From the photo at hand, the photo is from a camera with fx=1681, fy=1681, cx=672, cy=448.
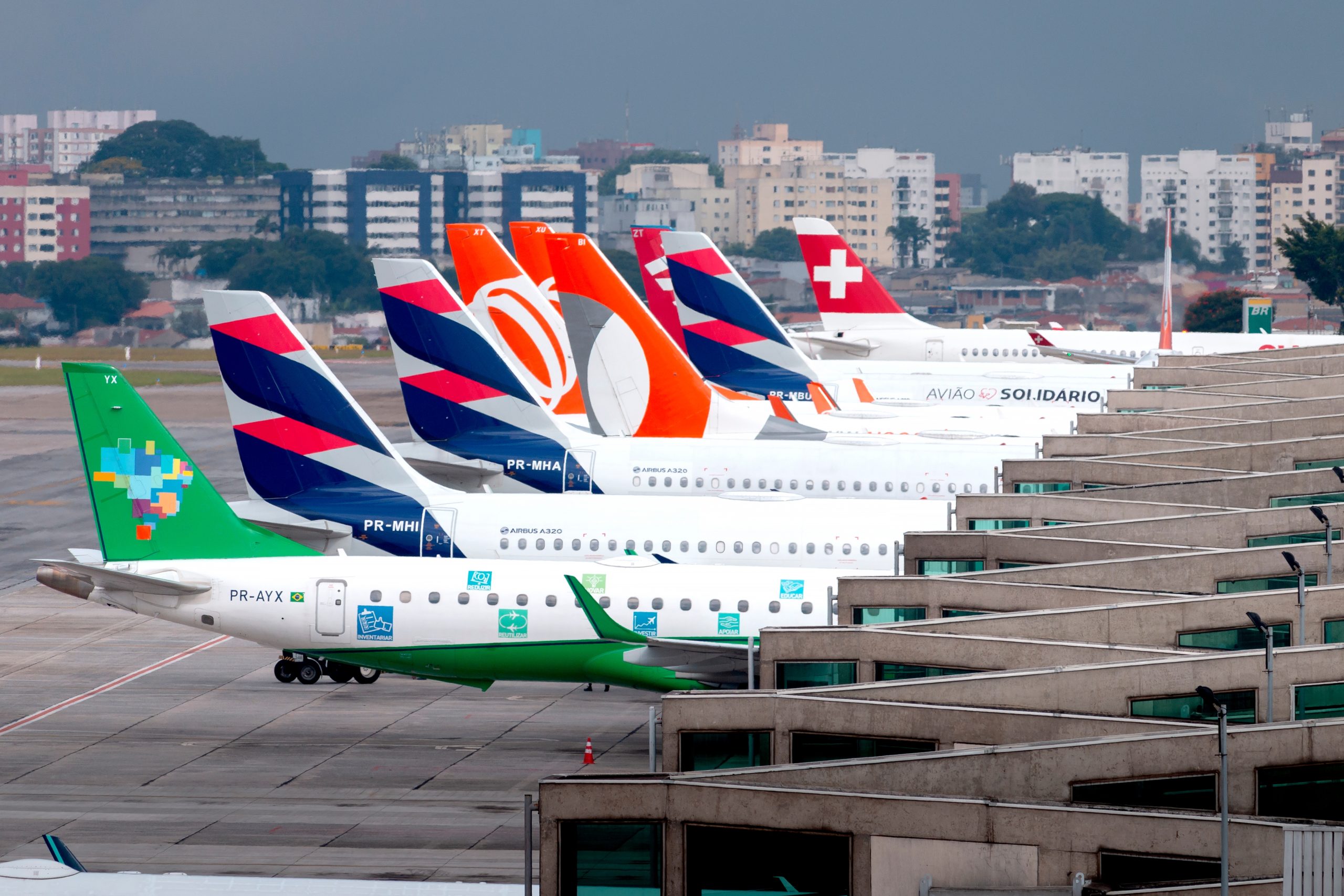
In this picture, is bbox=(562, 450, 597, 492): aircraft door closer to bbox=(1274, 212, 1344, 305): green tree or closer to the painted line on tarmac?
the painted line on tarmac

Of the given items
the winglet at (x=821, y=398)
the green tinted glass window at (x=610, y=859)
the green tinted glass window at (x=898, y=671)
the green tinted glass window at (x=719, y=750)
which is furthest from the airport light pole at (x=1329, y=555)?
the winglet at (x=821, y=398)

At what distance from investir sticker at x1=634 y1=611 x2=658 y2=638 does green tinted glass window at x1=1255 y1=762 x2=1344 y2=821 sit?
17762mm

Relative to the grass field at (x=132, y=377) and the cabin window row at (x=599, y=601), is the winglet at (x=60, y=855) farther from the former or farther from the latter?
the grass field at (x=132, y=377)

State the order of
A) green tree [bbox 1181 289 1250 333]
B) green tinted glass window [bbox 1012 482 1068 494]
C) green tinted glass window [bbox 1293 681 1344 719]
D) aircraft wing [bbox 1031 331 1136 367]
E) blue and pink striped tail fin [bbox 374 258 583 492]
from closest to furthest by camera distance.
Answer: green tinted glass window [bbox 1293 681 1344 719] < green tinted glass window [bbox 1012 482 1068 494] < blue and pink striped tail fin [bbox 374 258 583 492] < aircraft wing [bbox 1031 331 1136 367] < green tree [bbox 1181 289 1250 333]

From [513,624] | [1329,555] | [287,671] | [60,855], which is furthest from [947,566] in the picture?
[287,671]

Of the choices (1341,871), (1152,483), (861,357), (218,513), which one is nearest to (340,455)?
(218,513)

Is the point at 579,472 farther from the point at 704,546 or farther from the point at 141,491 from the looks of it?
the point at 141,491

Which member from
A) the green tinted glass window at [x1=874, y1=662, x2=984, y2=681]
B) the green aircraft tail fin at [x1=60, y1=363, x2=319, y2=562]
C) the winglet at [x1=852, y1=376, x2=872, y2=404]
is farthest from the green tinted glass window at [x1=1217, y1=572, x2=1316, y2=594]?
the winglet at [x1=852, y1=376, x2=872, y2=404]

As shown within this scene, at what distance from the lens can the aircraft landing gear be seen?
129 feet

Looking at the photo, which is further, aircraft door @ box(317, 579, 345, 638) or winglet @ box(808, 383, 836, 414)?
winglet @ box(808, 383, 836, 414)

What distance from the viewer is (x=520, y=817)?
29047 mm

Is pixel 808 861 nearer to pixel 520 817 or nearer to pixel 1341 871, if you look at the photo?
pixel 1341 871

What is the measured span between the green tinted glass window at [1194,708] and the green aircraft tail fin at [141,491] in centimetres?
2039

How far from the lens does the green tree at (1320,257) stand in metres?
118
